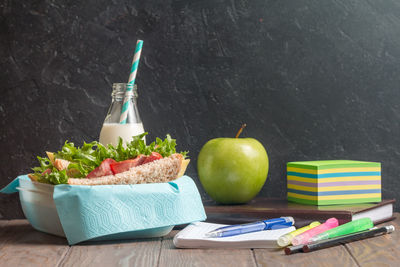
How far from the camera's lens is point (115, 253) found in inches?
40.3

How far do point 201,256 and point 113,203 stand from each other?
217 millimetres

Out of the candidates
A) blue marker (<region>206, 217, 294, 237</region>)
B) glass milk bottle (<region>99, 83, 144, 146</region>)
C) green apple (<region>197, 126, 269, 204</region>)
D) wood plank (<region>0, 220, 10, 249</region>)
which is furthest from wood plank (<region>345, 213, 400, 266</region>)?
wood plank (<region>0, 220, 10, 249</region>)

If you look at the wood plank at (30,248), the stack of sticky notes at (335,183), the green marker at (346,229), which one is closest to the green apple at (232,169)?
the stack of sticky notes at (335,183)

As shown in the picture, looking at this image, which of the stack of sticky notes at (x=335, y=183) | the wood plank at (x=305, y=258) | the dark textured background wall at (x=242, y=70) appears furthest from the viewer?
the dark textured background wall at (x=242, y=70)

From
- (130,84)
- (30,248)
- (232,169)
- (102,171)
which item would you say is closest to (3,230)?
(30,248)

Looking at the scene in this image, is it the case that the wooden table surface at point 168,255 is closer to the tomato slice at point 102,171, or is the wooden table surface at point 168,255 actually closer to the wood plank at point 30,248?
the wood plank at point 30,248

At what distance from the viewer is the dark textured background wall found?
154 cm

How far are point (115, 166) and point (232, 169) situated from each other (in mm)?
344

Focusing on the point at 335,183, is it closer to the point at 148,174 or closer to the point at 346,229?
the point at 346,229

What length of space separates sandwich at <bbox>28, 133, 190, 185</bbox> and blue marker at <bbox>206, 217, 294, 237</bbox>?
0.17 meters

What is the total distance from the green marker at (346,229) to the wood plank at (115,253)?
0.33 m

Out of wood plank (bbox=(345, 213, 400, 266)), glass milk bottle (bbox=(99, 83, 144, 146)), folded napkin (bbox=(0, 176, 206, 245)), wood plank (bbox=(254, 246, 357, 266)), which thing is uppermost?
glass milk bottle (bbox=(99, 83, 144, 146))

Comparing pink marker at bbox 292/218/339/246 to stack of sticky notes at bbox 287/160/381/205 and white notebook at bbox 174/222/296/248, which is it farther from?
stack of sticky notes at bbox 287/160/381/205

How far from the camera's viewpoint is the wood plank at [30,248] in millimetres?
983
